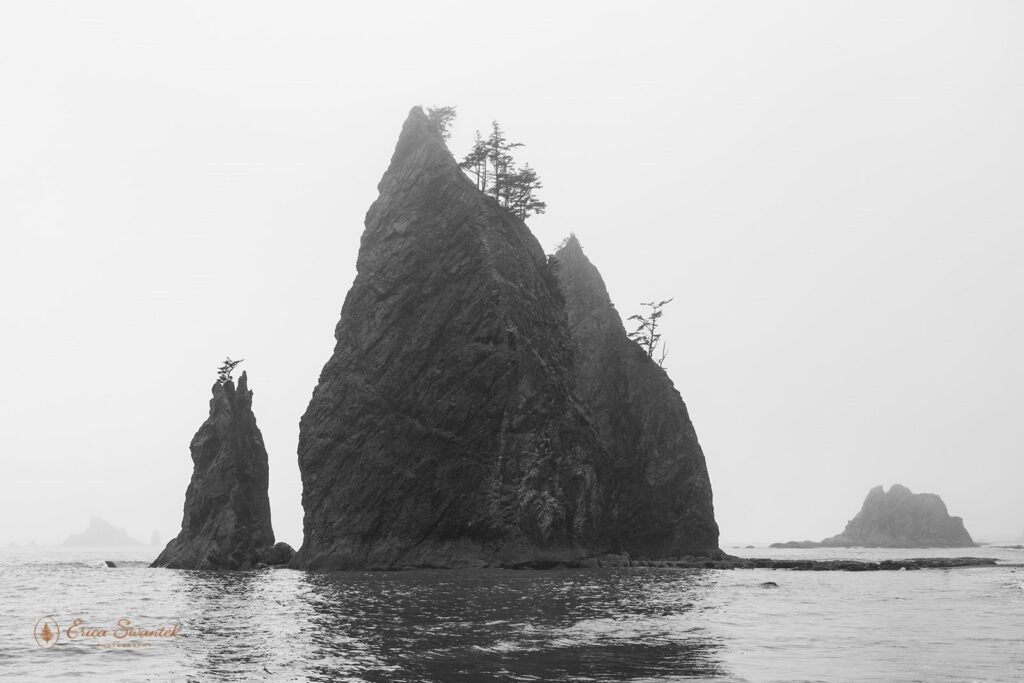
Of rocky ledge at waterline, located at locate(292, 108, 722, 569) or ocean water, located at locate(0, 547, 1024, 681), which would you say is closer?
ocean water, located at locate(0, 547, 1024, 681)

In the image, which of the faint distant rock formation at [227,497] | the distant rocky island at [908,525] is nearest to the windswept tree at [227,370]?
the faint distant rock formation at [227,497]

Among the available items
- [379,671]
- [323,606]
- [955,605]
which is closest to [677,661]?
[379,671]

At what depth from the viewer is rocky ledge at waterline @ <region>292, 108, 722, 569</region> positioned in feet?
216

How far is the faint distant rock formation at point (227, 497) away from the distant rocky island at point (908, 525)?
5610 inches

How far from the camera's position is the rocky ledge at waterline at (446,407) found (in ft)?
216

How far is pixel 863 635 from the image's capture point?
2536 centimetres

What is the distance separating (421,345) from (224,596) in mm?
32932

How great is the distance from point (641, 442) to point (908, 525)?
372 feet

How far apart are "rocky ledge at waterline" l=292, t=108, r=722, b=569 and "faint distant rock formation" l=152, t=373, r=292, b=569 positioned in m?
7.11

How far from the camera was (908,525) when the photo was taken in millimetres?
172375

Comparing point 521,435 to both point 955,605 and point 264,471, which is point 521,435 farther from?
point 955,605

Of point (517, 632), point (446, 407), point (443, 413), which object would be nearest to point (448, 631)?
point (517, 632)

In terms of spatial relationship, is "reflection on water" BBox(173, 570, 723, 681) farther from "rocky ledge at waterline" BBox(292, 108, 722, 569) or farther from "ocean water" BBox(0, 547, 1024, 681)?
"rocky ledge at waterline" BBox(292, 108, 722, 569)

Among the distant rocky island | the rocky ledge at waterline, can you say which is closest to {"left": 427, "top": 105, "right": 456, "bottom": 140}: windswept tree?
the rocky ledge at waterline
